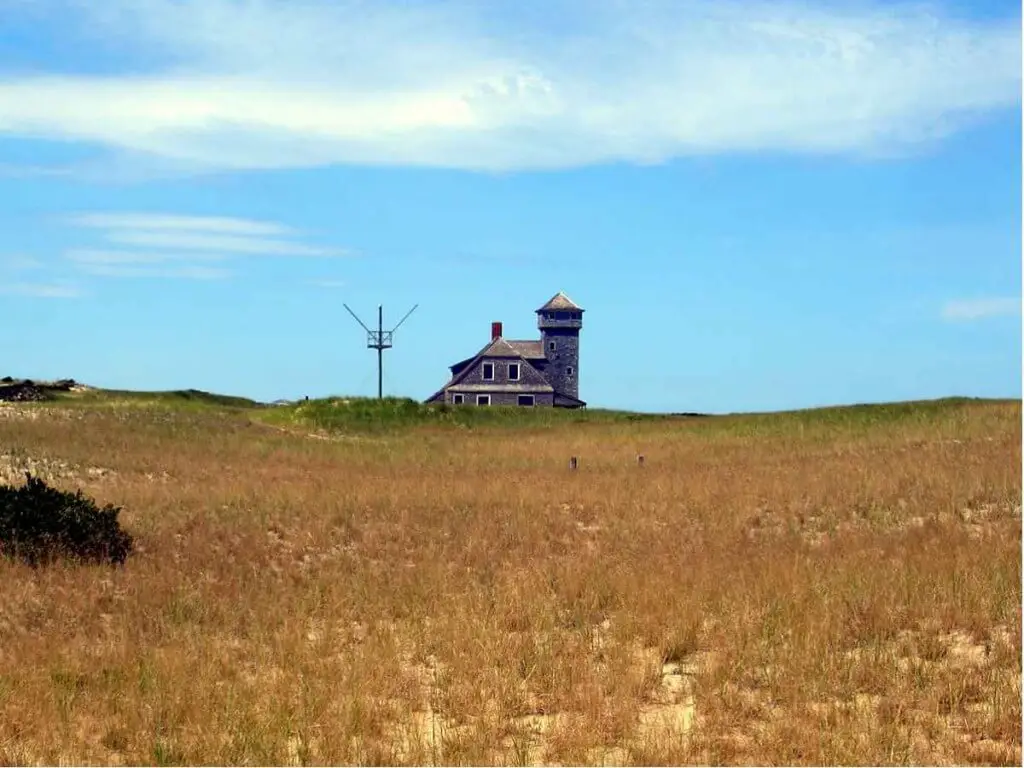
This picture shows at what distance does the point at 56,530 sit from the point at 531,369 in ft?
263

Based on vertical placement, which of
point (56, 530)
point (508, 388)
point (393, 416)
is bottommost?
point (56, 530)

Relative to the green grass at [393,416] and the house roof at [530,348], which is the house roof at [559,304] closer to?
the house roof at [530,348]

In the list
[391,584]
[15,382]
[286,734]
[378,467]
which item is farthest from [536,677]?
[15,382]

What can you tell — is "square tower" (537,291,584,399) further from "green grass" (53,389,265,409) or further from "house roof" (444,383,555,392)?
"green grass" (53,389,265,409)

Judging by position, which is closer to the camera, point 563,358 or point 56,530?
point 56,530

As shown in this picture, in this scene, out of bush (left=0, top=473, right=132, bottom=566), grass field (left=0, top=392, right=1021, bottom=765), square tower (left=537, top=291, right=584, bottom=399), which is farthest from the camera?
square tower (left=537, top=291, right=584, bottom=399)

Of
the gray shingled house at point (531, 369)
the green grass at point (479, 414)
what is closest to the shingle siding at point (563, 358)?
the gray shingled house at point (531, 369)

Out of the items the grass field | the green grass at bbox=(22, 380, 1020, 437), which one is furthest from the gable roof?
the grass field

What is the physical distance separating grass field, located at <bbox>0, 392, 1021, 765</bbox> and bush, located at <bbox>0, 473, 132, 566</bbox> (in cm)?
60

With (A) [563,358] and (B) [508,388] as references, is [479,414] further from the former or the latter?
(A) [563,358]

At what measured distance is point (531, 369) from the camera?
97.0 meters

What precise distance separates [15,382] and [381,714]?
56.2 m

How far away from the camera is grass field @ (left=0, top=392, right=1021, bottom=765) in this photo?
884 cm

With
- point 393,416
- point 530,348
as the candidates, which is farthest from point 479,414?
point 530,348
